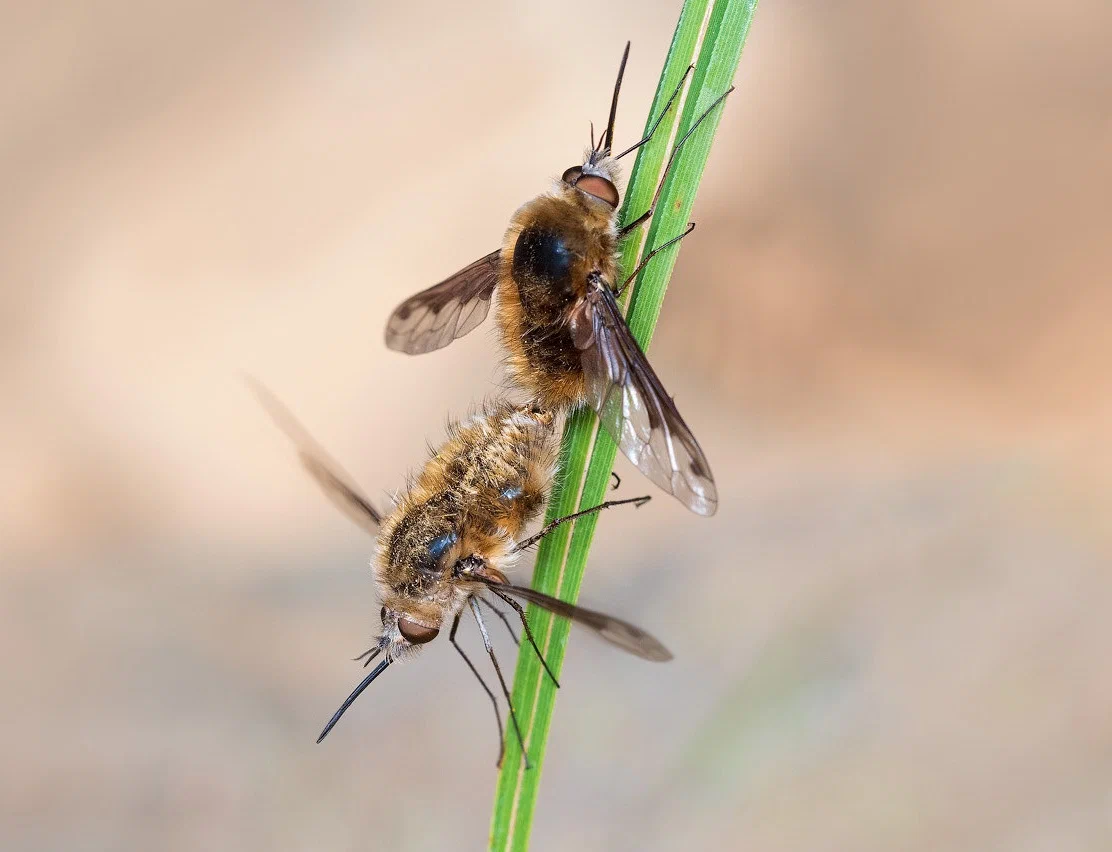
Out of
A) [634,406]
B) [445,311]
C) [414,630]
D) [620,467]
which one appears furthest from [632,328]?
[620,467]

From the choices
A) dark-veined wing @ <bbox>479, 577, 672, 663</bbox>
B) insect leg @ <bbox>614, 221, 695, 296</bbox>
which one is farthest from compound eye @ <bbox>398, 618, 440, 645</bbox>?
insect leg @ <bbox>614, 221, 695, 296</bbox>

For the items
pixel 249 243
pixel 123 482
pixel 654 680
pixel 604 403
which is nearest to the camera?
pixel 604 403

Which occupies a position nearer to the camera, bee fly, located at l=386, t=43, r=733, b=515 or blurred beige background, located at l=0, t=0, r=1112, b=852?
bee fly, located at l=386, t=43, r=733, b=515

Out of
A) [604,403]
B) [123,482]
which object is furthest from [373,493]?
[604,403]

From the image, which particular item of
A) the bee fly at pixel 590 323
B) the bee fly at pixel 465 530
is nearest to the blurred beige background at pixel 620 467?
the bee fly at pixel 465 530

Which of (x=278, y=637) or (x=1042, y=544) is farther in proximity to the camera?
(x=278, y=637)

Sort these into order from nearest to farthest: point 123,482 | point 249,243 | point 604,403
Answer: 1. point 604,403
2. point 123,482
3. point 249,243

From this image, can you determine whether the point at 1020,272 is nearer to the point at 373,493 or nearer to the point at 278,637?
the point at 373,493

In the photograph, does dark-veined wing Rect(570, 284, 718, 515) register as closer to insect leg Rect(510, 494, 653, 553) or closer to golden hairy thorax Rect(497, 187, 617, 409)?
golden hairy thorax Rect(497, 187, 617, 409)
